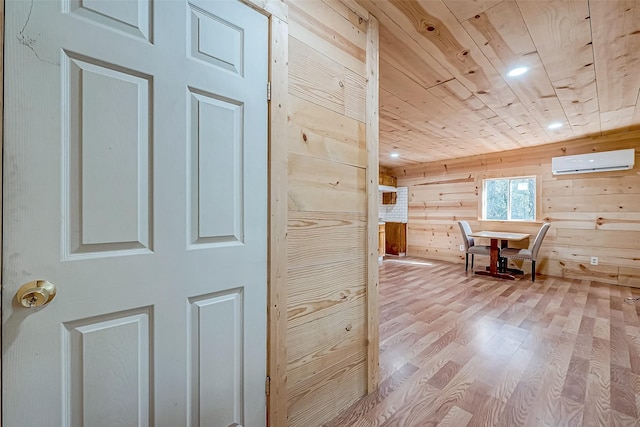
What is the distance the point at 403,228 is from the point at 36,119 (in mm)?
7061

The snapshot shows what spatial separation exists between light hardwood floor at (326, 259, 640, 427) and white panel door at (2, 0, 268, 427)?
0.97m

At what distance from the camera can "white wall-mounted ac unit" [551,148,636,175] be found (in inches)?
164

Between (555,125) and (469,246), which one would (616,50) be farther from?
(469,246)

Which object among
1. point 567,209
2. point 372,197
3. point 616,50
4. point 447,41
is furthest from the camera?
point 567,209

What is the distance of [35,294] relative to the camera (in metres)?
0.74

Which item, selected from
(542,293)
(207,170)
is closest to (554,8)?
(207,170)

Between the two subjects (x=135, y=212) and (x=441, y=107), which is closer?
(x=135, y=212)

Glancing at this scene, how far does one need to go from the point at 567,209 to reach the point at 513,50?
163 inches

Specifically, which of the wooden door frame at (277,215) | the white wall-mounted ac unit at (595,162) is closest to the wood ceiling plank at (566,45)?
the wooden door frame at (277,215)

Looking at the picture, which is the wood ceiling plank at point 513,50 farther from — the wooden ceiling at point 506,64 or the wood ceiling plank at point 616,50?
the wood ceiling plank at point 616,50

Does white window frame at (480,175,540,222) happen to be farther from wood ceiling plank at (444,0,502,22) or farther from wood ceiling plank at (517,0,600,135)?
wood ceiling plank at (444,0,502,22)

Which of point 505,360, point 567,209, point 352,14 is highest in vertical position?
point 352,14

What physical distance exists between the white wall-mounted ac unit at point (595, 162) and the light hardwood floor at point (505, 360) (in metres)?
1.88

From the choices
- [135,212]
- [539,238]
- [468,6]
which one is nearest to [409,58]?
[468,6]
